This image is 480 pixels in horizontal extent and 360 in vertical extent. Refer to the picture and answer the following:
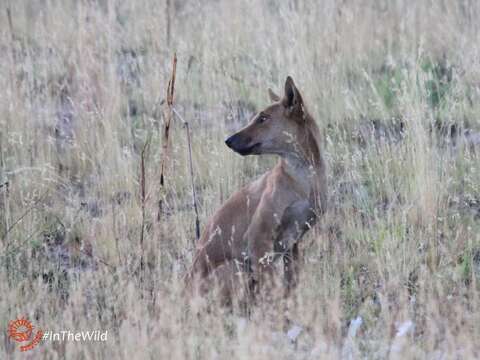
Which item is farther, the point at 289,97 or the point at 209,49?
the point at 209,49

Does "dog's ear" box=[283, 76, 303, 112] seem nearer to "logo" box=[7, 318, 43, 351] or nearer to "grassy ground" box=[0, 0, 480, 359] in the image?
"grassy ground" box=[0, 0, 480, 359]

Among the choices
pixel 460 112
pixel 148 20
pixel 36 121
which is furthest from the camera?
pixel 148 20

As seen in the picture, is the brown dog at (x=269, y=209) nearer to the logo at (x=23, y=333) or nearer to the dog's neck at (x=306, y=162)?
the dog's neck at (x=306, y=162)

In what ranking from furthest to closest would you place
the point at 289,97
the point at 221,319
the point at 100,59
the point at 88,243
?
the point at 100,59 < the point at 88,243 < the point at 289,97 < the point at 221,319

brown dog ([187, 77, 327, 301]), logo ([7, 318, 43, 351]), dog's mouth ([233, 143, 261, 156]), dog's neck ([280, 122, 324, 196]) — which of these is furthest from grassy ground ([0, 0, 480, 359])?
dog's mouth ([233, 143, 261, 156])

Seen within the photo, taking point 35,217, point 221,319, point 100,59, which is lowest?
point 221,319

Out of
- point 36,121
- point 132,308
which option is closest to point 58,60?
point 36,121

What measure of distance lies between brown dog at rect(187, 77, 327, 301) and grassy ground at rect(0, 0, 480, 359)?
23 cm

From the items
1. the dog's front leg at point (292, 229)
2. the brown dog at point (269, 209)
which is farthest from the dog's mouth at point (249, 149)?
the dog's front leg at point (292, 229)

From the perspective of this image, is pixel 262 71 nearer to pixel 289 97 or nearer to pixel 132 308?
pixel 289 97

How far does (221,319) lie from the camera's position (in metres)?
5.13

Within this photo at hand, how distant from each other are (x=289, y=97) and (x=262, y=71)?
2.55 meters

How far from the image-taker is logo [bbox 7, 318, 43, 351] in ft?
16.1

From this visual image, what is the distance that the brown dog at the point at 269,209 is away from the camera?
18.8ft
